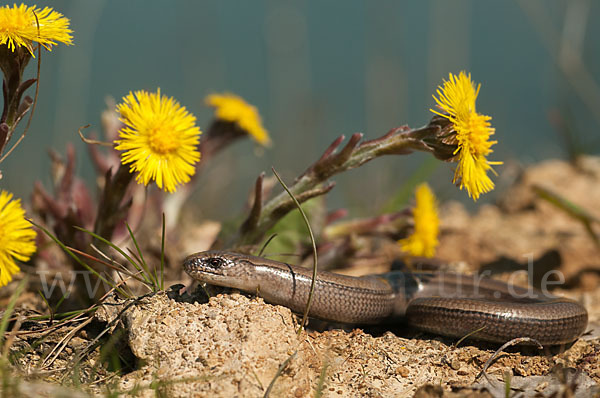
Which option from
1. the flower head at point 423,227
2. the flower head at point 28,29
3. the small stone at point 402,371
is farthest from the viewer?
the flower head at point 423,227

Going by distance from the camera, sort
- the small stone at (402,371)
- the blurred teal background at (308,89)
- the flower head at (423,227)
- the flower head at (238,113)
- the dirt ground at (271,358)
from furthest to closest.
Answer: the blurred teal background at (308,89) → the flower head at (238,113) → the flower head at (423,227) → the small stone at (402,371) → the dirt ground at (271,358)

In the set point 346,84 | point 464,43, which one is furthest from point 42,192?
point 346,84

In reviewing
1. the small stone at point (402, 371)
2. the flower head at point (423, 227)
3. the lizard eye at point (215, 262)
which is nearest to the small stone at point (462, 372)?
the small stone at point (402, 371)

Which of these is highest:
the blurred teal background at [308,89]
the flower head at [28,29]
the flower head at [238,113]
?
the blurred teal background at [308,89]

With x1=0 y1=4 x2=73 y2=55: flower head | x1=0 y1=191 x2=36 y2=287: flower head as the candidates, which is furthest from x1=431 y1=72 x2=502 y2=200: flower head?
x1=0 y1=191 x2=36 y2=287: flower head

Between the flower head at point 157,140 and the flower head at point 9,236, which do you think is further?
the flower head at point 157,140

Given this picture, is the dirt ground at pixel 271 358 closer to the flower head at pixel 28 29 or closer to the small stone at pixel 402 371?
the small stone at pixel 402 371

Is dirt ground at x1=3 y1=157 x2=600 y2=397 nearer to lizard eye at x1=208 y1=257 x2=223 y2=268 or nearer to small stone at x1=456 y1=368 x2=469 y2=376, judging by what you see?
small stone at x1=456 y1=368 x2=469 y2=376

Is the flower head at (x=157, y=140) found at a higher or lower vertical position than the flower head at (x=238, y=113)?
lower
